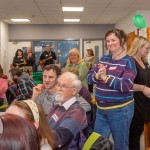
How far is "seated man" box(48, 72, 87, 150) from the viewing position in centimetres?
191

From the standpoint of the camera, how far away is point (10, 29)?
12188mm

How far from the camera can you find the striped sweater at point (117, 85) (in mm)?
2477

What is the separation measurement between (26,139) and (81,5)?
7.42m

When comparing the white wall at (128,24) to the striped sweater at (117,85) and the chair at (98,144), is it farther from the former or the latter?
the chair at (98,144)

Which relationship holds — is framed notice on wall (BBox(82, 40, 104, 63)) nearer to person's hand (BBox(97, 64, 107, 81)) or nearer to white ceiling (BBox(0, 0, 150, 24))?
white ceiling (BBox(0, 0, 150, 24))

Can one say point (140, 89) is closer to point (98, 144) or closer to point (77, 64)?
point (98, 144)

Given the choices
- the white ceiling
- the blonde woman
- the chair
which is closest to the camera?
the chair

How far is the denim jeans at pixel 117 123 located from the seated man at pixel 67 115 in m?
0.41

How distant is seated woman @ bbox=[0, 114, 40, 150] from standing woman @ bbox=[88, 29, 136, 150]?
5.83 feet

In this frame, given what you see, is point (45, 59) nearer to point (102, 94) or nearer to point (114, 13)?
point (114, 13)

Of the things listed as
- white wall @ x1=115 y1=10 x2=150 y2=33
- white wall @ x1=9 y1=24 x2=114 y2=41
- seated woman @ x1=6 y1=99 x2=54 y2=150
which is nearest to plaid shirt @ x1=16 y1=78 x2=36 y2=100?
seated woman @ x1=6 y1=99 x2=54 y2=150

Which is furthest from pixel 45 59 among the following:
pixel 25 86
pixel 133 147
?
pixel 133 147

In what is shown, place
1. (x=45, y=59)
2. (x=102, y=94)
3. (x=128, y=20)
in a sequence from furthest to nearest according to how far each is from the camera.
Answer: (x=45, y=59), (x=128, y=20), (x=102, y=94)

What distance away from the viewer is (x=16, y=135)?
2.29 feet
